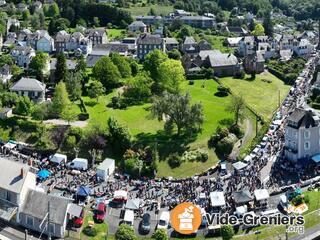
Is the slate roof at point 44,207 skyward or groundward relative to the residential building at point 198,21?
skyward

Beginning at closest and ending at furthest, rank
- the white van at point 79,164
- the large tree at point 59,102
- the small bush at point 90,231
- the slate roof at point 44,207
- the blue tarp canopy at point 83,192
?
the slate roof at point 44,207, the small bush at point 90,231, the blue tarp canopy at point 83,192, the white van at point 79,164, the large tree at point 59,102

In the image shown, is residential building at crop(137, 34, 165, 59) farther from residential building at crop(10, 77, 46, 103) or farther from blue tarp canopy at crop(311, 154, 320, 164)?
blue tarp canopy at crop(311, 154, 320, 164)

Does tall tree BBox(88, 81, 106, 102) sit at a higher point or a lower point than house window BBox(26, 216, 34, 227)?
higher

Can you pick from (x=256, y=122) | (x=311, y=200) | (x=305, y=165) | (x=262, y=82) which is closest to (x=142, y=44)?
(x=262, y=82)

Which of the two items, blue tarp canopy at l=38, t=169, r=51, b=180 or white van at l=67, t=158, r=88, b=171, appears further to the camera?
white van at l=67, t=158, r=88, b=171

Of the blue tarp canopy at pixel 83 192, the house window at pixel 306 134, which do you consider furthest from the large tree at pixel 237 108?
the blue tarp canopy at pixel 83 192

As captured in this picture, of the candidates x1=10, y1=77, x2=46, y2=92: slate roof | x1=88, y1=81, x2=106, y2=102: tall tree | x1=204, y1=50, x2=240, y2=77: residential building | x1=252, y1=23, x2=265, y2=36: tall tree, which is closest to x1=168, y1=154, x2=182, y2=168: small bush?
x1=88, y1=81, x2=106, y2=102: tall tree

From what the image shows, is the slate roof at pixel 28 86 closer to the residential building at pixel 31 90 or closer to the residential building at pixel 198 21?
the residential building at pixel 31 90

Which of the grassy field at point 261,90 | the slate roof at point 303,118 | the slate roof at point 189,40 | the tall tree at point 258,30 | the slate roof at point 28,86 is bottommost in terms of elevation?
the tall tree at point 258,30
